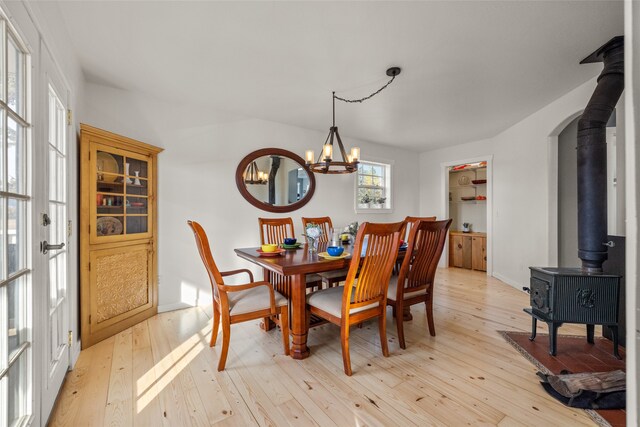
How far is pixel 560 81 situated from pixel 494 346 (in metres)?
2.75

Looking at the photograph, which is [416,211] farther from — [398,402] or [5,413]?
[5,413]

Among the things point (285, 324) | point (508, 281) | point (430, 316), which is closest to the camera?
point (285, 324)

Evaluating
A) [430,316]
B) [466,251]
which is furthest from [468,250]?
[430,316]

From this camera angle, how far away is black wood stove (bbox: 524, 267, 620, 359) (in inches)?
81.5

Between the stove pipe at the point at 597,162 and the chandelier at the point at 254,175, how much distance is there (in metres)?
3.41

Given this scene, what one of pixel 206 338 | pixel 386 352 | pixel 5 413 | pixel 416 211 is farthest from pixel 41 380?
pixel 416 211

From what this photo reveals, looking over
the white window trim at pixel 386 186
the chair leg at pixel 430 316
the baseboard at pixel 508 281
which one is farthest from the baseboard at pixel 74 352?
the baseboard at pixel 508 281

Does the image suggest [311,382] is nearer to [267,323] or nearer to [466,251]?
[267,323]

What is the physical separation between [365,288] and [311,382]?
0.73m

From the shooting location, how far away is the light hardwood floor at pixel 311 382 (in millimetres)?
1575

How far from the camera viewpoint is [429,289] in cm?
258

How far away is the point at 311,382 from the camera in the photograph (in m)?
1.88

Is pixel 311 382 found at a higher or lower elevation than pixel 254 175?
lower

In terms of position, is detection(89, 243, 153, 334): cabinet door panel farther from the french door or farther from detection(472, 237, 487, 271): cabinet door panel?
detection(472, 237, 487, 271): cabinet door panel
